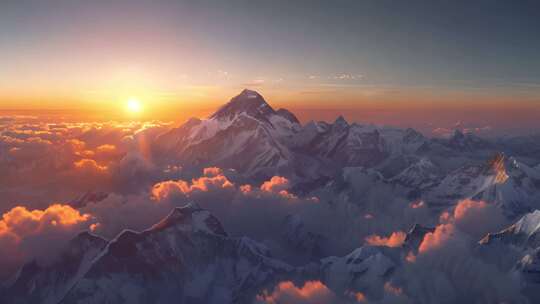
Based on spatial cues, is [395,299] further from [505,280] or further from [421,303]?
[505,280]

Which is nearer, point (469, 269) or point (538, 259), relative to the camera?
point (538, 259)

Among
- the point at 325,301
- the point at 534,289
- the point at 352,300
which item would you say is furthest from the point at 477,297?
the point at 325,301

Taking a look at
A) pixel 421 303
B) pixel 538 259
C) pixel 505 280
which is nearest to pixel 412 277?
pixel 421 303

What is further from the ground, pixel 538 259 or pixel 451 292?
pixel 538 259

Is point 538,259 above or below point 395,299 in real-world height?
above

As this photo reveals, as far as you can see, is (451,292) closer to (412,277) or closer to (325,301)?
(412,277)

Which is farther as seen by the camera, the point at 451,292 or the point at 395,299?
the point at 451,292

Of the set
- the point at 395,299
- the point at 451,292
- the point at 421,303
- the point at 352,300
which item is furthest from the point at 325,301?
the point at 451,292

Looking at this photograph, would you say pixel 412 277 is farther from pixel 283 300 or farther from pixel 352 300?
pixel 283 300
